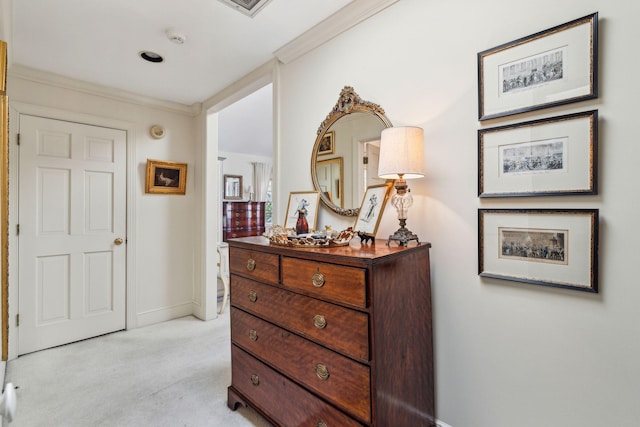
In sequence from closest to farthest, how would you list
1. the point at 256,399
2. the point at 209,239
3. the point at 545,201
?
the point at 545,201, the point at 256,399, the point at 209,239

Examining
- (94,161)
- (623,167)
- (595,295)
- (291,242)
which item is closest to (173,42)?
(94,161)

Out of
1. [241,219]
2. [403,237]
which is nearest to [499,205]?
[403,237]

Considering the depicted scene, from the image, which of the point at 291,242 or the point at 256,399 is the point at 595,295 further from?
the point at 256,399

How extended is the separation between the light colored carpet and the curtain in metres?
4.67

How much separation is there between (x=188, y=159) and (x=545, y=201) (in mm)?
3414

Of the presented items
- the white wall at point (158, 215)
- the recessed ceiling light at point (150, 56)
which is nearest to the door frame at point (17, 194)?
the white wall at point (158, 215)

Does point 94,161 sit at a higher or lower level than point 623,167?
higher

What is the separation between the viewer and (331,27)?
199cm

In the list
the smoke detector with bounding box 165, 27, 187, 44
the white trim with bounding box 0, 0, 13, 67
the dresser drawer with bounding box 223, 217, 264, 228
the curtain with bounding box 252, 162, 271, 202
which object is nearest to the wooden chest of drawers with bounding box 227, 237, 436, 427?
the smoke detector with bounding box 165, 27, 187, 44

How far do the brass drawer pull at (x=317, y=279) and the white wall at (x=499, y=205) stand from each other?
2.03 feet

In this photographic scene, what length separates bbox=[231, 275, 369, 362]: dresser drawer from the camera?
3.97ft

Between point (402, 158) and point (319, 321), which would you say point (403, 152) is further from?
point (319, 321)

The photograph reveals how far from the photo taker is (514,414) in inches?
52.1

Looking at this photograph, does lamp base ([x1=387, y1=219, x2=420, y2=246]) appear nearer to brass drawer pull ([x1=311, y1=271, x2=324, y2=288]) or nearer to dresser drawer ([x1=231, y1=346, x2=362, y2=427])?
brass drawer pull ([x1=311, y1=271, x2=324, y2=288])
